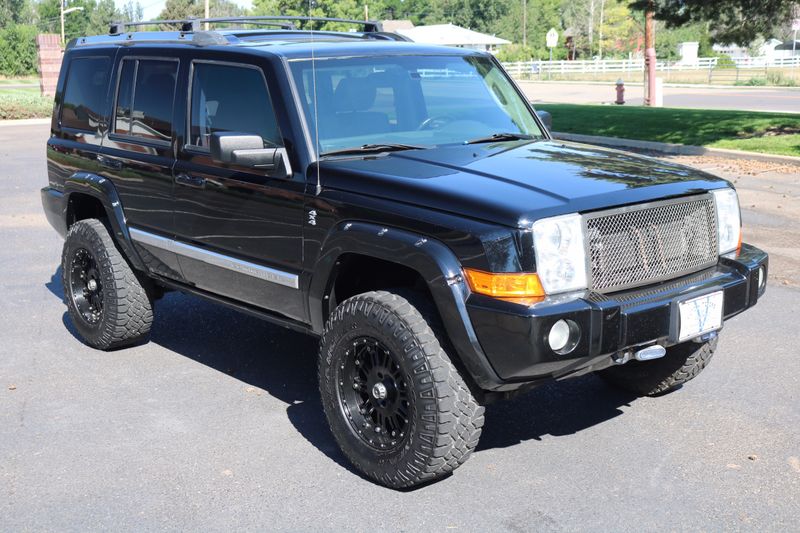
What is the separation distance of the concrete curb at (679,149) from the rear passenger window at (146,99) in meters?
10.8

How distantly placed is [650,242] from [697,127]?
1604 cm

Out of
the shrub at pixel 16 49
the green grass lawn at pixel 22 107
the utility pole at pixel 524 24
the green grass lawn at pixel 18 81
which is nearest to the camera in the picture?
the green grass lawn at pixel 22 107

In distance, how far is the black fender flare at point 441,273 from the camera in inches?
161

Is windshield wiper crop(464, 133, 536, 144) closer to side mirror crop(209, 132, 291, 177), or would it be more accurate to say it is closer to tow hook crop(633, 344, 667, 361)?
side mirror crop(209, 132, 291, 177)

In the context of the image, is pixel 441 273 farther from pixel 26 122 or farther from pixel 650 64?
pixel 26 122

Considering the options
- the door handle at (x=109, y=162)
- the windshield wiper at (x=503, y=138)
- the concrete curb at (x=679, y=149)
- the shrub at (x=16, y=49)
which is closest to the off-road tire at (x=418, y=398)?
the windshield wiper at (x=503, y=138)

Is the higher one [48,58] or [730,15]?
[48,58]

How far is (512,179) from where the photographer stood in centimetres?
442

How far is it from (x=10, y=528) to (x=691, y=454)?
3117 millimetres

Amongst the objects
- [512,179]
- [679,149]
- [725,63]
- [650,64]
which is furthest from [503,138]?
[725,63]

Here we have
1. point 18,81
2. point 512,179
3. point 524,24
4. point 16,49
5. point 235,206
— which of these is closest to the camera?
point 512,179

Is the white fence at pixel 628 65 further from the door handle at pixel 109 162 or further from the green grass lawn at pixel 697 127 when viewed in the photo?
the door handle at pixel 109 162

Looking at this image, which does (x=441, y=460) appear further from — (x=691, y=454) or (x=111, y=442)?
(x=111, y=442)

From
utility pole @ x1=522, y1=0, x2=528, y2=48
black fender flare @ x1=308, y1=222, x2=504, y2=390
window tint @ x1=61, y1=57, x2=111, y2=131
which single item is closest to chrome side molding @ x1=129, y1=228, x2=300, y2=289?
black fender flare @ x1=308, y1=222, x2=504, y2=390
